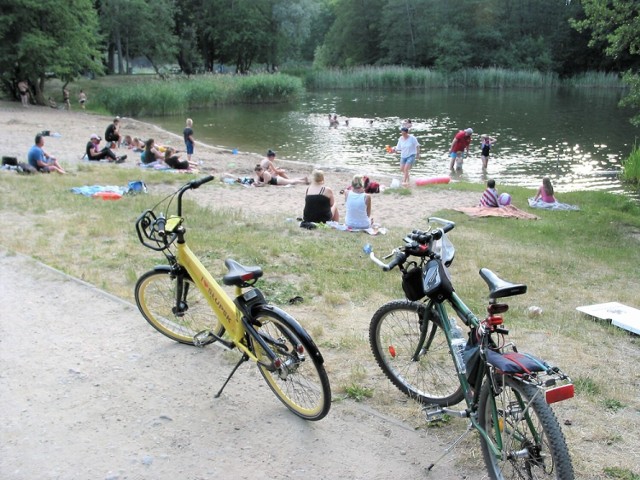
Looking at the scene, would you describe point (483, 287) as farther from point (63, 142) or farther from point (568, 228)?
point (63, 142)

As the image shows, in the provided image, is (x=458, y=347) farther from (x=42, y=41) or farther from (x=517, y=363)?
(x=42, y=41)

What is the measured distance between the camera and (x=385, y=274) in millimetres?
7621

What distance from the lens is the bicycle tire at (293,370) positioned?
3953mm

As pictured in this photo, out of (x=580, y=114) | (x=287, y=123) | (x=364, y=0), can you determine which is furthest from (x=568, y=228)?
(x=364, y=0)

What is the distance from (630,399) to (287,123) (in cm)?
3246

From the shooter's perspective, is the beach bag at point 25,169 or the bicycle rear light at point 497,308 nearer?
the bicycle rear light at point 497,308

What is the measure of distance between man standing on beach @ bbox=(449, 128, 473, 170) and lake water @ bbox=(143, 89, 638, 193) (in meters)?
0.45

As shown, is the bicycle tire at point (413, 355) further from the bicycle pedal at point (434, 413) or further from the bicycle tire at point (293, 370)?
the bicycle tire at point (293, 370)

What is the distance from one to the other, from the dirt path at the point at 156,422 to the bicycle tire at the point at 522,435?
A: 0.35m

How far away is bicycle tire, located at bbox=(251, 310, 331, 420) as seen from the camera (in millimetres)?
3953

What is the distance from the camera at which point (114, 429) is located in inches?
158

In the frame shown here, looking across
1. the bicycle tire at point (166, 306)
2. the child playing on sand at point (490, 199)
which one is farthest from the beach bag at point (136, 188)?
the bicycle tire at point (166, 306)

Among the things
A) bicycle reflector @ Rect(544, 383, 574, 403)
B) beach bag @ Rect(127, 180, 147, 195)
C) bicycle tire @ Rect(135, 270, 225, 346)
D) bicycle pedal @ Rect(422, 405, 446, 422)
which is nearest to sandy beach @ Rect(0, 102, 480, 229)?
beach bag @ Rect(127, 180, 147, 195)

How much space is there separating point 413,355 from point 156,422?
70.2 inches
